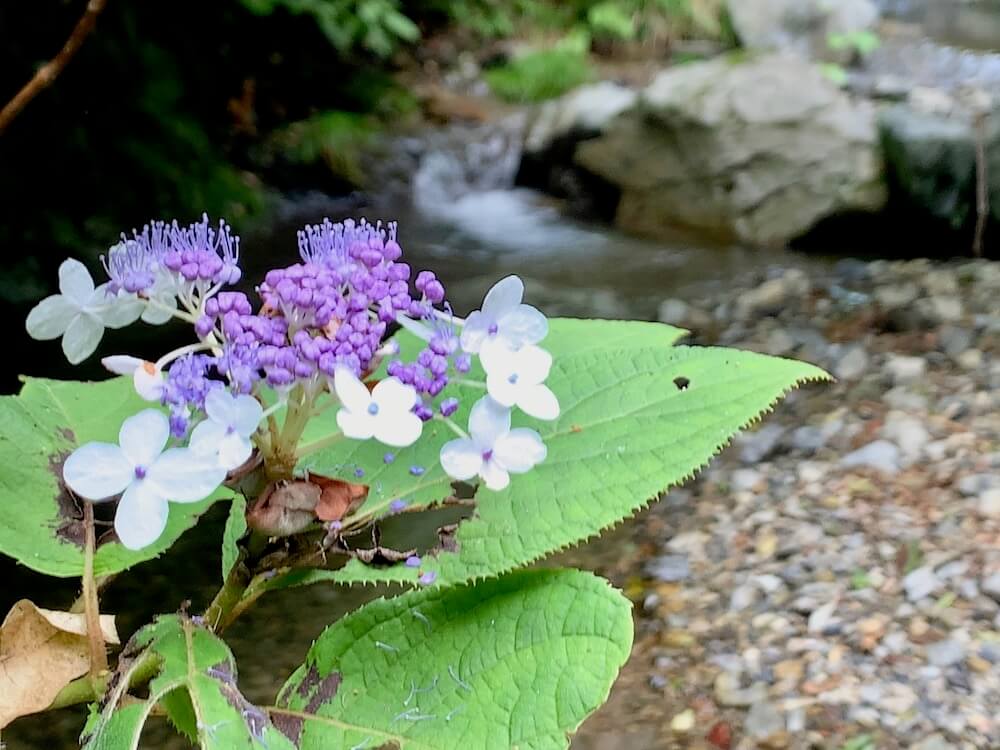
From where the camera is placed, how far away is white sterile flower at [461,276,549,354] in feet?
1.67

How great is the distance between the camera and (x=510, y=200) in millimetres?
3975

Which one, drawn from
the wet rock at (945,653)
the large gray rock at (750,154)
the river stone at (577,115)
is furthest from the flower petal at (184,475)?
the river stone at (577,115)

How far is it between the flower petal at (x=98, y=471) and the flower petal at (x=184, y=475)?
1 centimetres

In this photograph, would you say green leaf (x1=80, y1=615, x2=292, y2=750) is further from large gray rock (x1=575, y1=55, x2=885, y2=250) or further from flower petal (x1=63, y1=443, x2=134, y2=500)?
large gray rock (x1=575, y1=55, x2=885, y2=250)

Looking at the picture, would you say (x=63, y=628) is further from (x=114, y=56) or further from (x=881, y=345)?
(x=114, y=56)

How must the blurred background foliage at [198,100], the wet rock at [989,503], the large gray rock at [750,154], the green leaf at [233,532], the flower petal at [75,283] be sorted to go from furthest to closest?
the large gray rock at [750,154]
the blurred background foliage at [198,100]
the wet rock at [989,503]
the green leaf at [233,532]
the flower petal at [75,283]

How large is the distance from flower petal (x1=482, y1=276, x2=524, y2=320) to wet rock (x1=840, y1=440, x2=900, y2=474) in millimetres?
1216

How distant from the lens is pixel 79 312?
0.55m

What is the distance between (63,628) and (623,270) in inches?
97.5

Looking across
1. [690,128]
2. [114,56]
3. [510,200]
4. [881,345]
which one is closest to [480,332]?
[881,345]

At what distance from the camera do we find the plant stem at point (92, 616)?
56 cm

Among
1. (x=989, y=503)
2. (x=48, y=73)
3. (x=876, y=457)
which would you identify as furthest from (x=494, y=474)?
(x=876, y=457)

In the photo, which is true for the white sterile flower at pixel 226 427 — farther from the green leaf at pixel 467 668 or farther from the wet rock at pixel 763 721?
the wet rock at pixel 763 721

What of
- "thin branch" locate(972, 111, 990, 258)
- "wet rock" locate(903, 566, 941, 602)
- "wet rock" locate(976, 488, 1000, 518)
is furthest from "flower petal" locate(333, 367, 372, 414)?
"thin branch" locate(972, 111, 990, 258)
